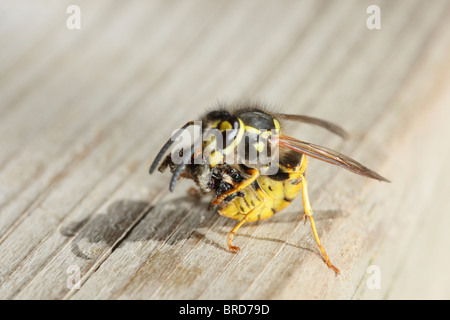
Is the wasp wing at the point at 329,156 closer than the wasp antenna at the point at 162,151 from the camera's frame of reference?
No

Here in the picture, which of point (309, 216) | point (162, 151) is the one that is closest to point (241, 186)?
point (309, 216)

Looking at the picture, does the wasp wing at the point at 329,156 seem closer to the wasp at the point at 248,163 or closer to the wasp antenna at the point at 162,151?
the wasp at the point at 248,163

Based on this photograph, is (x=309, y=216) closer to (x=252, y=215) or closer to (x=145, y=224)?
(x=252, y=215)

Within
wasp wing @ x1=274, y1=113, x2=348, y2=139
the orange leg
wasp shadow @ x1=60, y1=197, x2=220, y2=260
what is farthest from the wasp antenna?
wasp wing @ x1=274, y1=113, x2=348, y2=139

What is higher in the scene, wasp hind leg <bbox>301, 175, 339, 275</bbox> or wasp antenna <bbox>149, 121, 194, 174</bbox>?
wasp antenna <bbox>149, 121, 194, 174</bbox>

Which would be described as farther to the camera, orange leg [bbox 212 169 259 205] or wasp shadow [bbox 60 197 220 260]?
orange leg [bbox 212 169 259 205]

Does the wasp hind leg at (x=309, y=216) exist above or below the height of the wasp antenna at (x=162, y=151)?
below

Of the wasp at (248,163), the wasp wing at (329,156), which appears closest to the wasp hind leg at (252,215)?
the wasp at (248,163)

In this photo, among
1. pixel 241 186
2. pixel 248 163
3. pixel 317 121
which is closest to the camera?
pixel 241 186

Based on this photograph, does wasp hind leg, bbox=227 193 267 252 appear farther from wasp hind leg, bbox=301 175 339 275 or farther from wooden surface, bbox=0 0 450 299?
wasp hind leg, bbox=301 175 339 275
